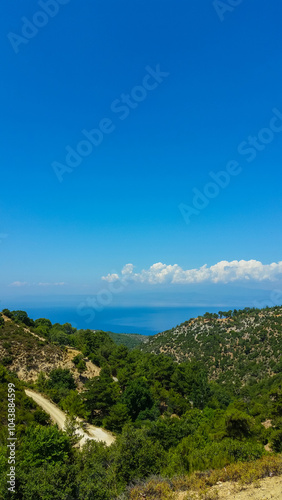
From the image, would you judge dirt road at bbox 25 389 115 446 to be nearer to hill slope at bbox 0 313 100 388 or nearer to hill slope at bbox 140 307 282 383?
hill slope at bbox 0 313 100 388

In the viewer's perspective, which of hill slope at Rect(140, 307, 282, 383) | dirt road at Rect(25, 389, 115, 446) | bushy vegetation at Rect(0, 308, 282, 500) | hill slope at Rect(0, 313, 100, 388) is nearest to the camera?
bushy vegetation at Rect(0, 308, 282, 500)

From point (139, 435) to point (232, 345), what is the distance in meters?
70.5

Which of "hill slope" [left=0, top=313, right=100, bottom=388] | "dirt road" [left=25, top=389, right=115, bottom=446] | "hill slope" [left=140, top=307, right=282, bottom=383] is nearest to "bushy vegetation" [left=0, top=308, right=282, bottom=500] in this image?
"hill slope" [left=0, top=313, right=100, bottom=388]

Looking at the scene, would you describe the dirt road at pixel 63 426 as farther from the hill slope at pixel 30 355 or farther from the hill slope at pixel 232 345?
the hill slope at pixel 232 345

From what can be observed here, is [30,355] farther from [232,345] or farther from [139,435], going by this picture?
[232,345]

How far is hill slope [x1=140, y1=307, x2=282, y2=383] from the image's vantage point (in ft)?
216

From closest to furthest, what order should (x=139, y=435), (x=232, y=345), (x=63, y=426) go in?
(x=139, y=435) → (x=63, y=426) → (x=232, y=345)

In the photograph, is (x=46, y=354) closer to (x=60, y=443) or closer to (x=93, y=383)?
(x=93, y=383)

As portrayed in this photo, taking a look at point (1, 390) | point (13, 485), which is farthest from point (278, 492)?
point (1, 390)

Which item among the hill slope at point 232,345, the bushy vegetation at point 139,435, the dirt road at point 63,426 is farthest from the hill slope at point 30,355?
the hill slope at point 232,345

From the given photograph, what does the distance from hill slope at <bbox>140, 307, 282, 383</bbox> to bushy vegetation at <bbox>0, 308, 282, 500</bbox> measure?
770 cm

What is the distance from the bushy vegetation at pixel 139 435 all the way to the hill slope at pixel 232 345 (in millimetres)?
7700

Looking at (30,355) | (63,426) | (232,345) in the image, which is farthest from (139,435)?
(232,345)

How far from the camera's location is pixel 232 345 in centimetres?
7856
